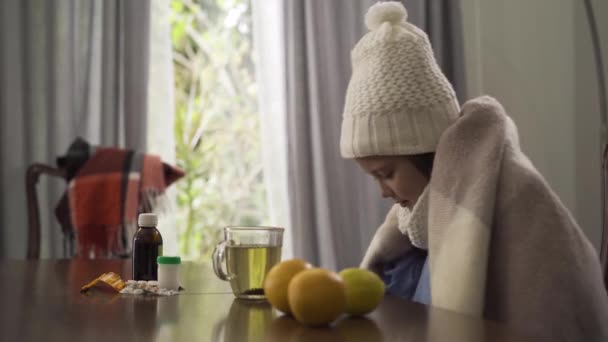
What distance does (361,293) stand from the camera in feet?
2.64

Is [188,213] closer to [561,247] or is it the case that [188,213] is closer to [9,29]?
[9,29]

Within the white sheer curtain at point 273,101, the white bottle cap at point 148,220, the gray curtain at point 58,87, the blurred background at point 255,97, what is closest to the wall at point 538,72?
the blurred background at point 255,97

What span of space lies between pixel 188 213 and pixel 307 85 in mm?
819

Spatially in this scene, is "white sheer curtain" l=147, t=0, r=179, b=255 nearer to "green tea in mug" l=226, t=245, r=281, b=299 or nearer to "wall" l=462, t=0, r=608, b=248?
"wall" l=462, t=0, r=608, b=248

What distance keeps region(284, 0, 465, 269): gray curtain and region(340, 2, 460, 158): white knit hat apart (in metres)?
1.65

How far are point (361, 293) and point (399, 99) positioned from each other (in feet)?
1.69

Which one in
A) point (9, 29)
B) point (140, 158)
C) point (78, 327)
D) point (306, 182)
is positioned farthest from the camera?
point (306, 182)

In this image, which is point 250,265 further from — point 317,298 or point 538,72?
point 538,72

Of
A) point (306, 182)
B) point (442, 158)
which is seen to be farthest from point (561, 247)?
point (306, 182)

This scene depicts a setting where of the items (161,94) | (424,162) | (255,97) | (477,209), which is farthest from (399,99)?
(255,97)

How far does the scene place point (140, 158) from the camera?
8.16 feet

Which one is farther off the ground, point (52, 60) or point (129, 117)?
point (52, 60)

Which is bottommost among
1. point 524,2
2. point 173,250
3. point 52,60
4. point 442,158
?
point 173,250

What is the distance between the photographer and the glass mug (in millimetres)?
951
